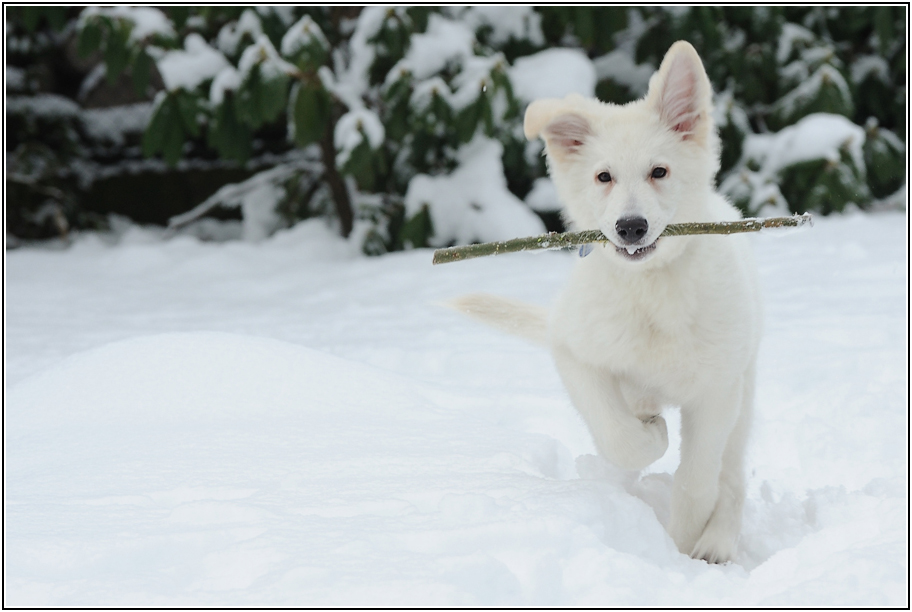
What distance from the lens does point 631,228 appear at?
2.37 metres

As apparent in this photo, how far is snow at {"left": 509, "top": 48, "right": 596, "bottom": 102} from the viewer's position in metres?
7.29

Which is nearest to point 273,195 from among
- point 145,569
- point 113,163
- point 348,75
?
point 348,75

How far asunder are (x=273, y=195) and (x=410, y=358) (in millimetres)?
4789

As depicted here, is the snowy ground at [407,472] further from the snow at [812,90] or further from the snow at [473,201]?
the snow at [812,90]

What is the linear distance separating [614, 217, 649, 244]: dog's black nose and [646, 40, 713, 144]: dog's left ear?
1.30ft

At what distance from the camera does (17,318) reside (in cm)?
563

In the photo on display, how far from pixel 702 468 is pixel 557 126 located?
3.69ft

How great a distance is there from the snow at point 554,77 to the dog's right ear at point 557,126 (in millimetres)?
4689

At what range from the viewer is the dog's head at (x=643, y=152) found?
2.47 m

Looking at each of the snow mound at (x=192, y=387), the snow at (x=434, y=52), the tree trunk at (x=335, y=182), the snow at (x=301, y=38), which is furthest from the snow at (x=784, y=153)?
the snow mound at (x=192, y=387)

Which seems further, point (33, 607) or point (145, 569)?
point (145, 569)

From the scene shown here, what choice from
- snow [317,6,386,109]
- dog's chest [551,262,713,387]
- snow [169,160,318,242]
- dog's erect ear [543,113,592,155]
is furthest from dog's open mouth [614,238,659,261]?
snow [169,160,318,242]

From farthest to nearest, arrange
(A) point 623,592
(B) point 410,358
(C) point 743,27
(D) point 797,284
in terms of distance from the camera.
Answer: (C) point 743,27, (D) point 797,284, (B) point 410,358, (A) point 623,592

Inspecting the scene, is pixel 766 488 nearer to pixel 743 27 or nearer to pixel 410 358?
pixel 410 358
